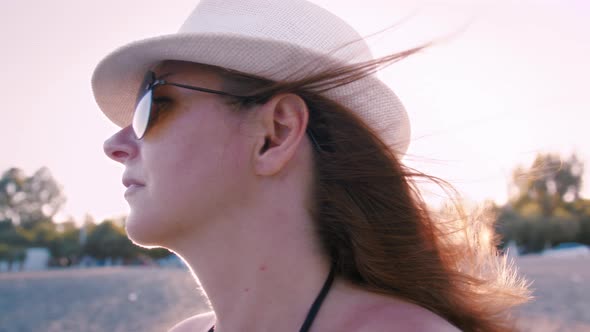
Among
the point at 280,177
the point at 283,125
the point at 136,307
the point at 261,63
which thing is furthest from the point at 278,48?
the point at 136,307

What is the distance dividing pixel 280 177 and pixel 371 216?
35cm

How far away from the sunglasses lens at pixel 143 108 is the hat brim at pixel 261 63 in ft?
0.26

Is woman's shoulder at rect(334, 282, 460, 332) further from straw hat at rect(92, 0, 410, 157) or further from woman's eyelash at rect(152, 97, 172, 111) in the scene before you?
woman's eyelash at rect(152, 97, 172, 111)

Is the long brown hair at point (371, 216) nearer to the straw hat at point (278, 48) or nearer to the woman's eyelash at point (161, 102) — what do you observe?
the straw hat at point (278, 48)

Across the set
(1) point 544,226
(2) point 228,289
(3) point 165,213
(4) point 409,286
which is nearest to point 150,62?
(3) point 165,213

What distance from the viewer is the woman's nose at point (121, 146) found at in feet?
6.44

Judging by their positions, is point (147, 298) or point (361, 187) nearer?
point (361, 187)

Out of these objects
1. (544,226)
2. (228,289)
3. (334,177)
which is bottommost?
(544,226)

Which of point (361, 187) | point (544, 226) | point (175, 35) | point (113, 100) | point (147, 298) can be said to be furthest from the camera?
point (544, 226)

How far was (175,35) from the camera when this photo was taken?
175 cm

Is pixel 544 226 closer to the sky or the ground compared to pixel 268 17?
closer to the ground

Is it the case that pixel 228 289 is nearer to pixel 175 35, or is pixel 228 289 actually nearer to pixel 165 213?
pixel 165 213

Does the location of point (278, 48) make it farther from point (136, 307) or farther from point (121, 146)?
point (136, 307)

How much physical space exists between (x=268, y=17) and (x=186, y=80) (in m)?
0.37
